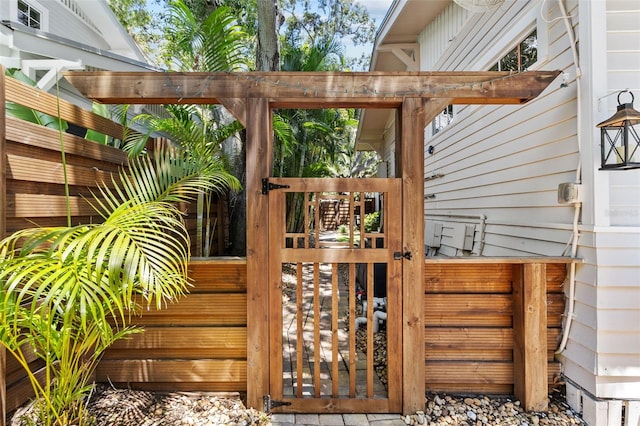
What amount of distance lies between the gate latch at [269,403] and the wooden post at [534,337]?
5.08 feet

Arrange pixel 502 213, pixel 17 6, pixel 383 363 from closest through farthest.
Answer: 1. pixel 383 363
2. pixel 502 213
3. pixel 17 6

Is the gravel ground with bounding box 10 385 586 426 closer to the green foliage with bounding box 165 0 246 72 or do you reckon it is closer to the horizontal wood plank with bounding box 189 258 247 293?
the horizontal wood plank with bounding box 189 258 247 293

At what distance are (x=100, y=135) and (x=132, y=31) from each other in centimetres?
1415

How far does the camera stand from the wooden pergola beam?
213 centimetres

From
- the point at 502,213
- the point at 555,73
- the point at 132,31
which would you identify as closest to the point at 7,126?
the point at 555,73

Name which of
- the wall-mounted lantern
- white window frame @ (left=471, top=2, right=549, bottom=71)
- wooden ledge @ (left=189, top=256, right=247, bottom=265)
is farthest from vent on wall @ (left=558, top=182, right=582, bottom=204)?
wooden ledge @ (left=189, top=256, right=247, bottom=265)

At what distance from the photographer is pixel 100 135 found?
2443 millimetres

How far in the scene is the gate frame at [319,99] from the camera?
213cm

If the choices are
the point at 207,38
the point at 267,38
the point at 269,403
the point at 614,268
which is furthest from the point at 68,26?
the point at 614,268

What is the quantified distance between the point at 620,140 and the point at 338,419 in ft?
7.95

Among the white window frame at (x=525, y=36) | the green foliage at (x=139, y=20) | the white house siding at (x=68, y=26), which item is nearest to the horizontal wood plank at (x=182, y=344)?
the white window frame at (x=525, y=36)

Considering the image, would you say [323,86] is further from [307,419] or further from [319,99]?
[307,419]

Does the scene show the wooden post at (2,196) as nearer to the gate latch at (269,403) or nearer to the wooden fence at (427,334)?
the wooden fence at (427,334)

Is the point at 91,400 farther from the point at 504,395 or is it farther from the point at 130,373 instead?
the point at 504,395
